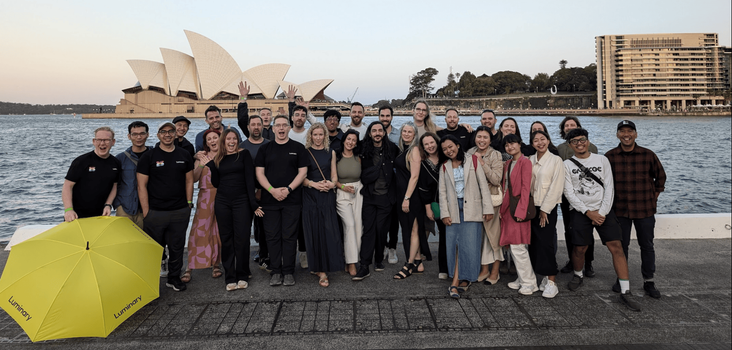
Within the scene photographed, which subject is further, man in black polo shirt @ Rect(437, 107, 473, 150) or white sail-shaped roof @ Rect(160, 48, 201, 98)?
white sail-shaped roof @ Rect(160, 48, 201, 98)

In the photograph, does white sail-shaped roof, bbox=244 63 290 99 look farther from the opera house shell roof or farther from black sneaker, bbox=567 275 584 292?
black sneaker, bbox=567 275 584 292

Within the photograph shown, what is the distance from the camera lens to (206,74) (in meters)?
52.9

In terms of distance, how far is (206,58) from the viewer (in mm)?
50750

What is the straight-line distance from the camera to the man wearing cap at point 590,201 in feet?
10.7

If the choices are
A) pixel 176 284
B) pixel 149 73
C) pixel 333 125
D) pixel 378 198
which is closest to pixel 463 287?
pixel 378 198

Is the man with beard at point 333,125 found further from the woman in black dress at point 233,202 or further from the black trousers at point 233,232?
the black trousers at point 233,232

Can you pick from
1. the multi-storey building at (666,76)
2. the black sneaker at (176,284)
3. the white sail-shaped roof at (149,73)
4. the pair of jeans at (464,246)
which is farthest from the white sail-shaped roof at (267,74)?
the multi-storey building at (666,76)

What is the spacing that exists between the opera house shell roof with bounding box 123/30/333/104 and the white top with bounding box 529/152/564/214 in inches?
2038

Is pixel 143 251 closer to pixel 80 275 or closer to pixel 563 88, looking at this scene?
pixel 80 275

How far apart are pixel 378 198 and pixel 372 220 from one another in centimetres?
25

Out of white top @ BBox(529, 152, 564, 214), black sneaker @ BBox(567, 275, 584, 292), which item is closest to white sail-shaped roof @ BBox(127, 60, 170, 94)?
white top @ BBox(529, 152, 564, 214)

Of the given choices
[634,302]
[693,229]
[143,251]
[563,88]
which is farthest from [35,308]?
[563,88]

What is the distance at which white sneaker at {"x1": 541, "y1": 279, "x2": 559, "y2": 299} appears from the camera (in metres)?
3.29

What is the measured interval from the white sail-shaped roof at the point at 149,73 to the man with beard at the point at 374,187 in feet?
210
